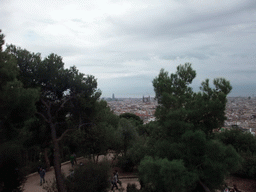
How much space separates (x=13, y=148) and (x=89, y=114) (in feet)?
13.9

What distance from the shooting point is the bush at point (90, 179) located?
29.8 feet

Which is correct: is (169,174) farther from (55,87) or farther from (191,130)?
(55,87)

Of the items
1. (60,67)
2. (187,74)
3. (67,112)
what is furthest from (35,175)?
(187,74)

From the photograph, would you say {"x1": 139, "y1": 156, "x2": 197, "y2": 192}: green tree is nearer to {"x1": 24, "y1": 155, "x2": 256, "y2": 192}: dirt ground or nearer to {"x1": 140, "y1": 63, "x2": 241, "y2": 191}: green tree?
{"x1": 140, "y1": 63, "x2": 241, "y2": 191}: green tree

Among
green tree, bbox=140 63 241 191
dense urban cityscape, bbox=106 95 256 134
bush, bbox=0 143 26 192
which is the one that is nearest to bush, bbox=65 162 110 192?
bush, bbox=0 143 26 192

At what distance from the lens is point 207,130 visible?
8.08 meters

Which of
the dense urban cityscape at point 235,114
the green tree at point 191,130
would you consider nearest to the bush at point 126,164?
the dense urban cityscape at point 235,114

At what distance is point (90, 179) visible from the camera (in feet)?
30.2

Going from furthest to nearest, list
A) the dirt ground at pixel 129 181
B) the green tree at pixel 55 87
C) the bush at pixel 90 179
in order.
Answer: the dirt ground at pixel 129 181, the green tree at pixel 55 87, the bush at pixel 90 179

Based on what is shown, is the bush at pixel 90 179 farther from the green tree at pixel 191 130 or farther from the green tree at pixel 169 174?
the green tree at pixel 169 174

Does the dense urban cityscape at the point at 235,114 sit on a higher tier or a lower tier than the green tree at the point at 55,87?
lower

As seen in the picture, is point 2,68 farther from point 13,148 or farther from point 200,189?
point 200,189

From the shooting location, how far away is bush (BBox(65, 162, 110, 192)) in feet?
29.8

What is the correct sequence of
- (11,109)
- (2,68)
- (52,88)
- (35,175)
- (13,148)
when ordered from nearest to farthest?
(2,68) < (11,109) < (13,148) < (52,88) < (35,175)
